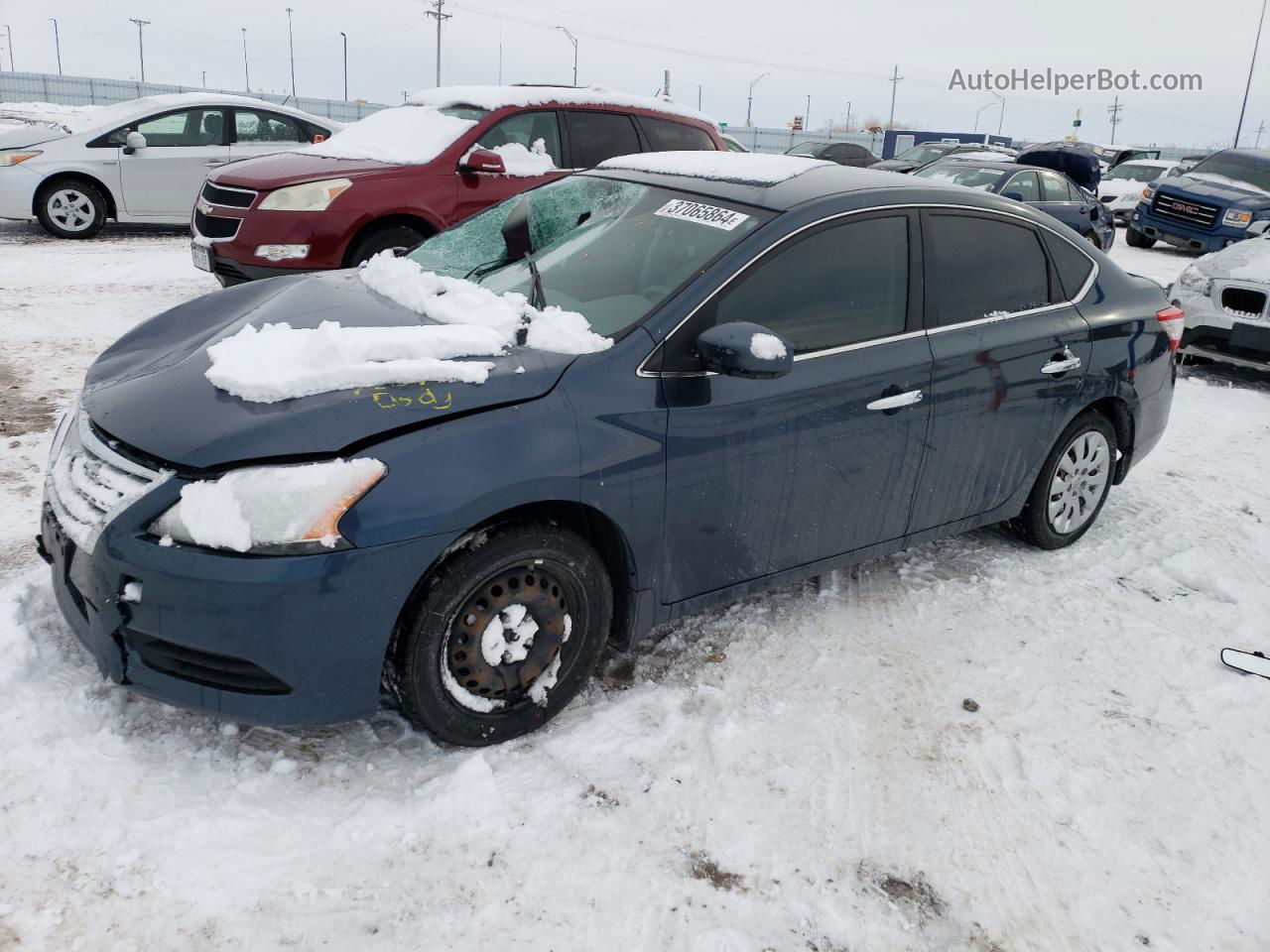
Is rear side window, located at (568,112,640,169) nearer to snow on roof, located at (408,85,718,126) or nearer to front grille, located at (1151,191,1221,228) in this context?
snow on roof, located at (408,85,718,126)

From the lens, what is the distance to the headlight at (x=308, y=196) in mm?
6633

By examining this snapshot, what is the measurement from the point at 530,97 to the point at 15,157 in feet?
20.9

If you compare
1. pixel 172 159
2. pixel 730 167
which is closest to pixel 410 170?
pixel 730 167

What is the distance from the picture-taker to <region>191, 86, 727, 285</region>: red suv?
6641mm

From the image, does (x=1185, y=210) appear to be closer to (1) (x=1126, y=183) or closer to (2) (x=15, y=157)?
(1) (x=1126, y=183)

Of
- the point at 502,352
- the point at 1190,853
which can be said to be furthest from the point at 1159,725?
the point at 502,352

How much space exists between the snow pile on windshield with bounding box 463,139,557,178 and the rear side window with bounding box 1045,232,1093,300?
4.28 m

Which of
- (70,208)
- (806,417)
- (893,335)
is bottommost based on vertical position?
(70,208)

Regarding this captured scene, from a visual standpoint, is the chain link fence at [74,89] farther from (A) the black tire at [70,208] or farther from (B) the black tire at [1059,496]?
(B) the black tire at [1059,496]

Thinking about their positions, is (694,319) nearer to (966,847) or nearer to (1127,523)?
(966,847)

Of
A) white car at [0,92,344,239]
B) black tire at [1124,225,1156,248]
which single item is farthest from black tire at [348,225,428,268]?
black tire at [1124,225,1156,248]

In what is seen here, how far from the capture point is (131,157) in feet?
33.9

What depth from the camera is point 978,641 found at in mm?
3684

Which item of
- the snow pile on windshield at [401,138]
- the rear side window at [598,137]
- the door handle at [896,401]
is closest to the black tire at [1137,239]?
the rear side window at [598,137]
